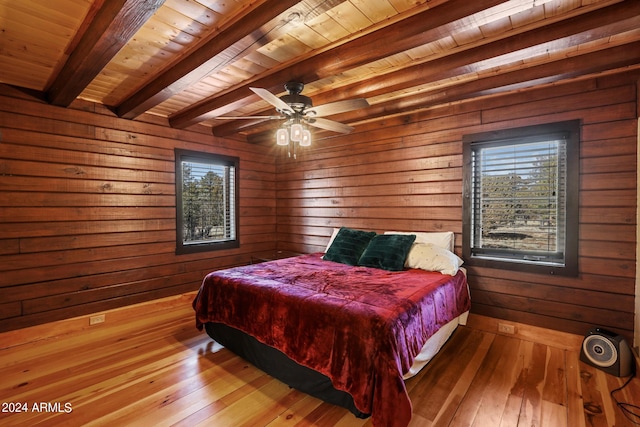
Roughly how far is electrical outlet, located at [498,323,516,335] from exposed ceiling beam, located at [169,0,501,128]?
2.78m

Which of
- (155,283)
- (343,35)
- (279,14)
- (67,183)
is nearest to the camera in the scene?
(279,14)

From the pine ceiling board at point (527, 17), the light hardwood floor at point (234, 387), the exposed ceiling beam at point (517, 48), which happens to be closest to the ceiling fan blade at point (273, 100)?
the exposed ceiling beam at point (517, 48)

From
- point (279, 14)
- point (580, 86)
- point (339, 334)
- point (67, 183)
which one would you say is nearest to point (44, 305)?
point (67, 183)

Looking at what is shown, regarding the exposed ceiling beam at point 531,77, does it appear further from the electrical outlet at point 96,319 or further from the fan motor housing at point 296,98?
the electrical outlet at point 96,319

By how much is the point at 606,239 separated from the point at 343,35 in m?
2.78

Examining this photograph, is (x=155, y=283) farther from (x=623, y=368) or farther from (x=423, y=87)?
(x=623, y=368)

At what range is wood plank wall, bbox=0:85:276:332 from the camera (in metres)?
2.81

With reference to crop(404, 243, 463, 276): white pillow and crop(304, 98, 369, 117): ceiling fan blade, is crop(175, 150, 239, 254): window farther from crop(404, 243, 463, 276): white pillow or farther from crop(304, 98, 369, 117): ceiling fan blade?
crop(404, 243, 463, 276): white pillow

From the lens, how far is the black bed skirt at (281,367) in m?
1.90

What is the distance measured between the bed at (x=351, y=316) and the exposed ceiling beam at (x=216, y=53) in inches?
68.4

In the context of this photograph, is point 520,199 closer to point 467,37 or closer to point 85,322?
point 467,37

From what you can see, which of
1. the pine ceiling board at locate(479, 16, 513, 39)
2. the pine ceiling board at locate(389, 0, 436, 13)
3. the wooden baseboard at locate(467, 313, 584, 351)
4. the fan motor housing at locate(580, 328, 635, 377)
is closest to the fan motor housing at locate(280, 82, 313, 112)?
the pine ceiling board at locate(389, 0, 436, 13)

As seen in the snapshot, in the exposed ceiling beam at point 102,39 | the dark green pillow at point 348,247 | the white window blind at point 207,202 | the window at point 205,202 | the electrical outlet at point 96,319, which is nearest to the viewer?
the exposed ceiling beam at point 102,39

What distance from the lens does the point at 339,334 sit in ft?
6.01
